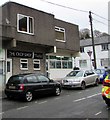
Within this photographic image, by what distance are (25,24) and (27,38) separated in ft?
4.25

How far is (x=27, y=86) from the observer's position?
11.5 m

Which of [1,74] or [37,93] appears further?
[1,74]

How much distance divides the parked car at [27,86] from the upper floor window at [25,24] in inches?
223

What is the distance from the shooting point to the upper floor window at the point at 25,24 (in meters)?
16.8

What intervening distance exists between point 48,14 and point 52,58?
5158mm

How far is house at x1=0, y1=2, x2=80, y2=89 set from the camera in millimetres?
16016

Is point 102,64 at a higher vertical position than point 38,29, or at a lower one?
lower

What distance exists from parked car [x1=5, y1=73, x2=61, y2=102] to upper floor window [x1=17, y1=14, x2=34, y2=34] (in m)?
5.66

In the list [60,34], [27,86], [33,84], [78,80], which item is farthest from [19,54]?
[27,86]

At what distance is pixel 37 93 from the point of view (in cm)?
1204

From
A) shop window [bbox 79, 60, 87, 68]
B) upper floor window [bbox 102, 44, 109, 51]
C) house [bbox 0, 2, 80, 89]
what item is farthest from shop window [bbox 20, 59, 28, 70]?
shop window [bbox 79, 60, 87, 68]

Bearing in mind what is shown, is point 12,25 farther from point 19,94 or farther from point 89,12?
point 89,12

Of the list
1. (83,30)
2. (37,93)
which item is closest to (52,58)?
(37,93)

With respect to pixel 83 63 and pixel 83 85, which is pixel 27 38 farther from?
pixel 83 63
